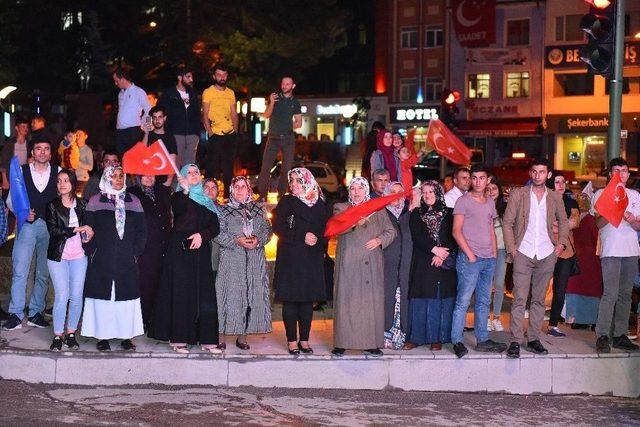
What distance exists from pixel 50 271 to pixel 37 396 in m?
1.47

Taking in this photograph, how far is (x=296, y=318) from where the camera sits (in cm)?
1047

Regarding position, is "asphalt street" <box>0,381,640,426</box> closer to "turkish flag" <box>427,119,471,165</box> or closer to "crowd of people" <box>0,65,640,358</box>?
"crowd of people" <box>0,65,640,358</box>

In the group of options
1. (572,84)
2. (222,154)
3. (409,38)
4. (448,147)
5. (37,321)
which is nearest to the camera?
(37,321)

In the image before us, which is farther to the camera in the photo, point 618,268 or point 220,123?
point 220,123

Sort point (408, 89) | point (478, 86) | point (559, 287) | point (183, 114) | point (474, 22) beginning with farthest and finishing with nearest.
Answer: point (408, 89), point (478, 86), point (474, 22), point (183, 114), point (559, 287)

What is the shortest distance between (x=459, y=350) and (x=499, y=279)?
172cm

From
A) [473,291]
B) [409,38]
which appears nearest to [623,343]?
[473,291]

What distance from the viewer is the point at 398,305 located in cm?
1086

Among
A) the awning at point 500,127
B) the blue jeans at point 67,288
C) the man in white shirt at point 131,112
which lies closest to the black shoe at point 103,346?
the blue jeans at point 67,288

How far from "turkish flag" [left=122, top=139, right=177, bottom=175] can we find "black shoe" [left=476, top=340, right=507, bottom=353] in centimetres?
366

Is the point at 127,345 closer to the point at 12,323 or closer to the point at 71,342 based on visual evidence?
the point at 71,342

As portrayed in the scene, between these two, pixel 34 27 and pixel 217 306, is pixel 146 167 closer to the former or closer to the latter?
pixel 217 306

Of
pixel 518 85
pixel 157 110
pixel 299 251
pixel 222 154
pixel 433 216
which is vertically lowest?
pixel 299 251

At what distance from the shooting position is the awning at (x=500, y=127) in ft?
173
